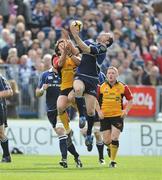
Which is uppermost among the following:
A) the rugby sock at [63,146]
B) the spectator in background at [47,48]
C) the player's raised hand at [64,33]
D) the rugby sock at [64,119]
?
the player's raised hand at [64,33]

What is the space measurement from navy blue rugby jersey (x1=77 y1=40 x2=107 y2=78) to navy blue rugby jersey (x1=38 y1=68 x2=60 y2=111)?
2085 mm

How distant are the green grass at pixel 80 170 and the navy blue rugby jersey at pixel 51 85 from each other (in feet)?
4.69

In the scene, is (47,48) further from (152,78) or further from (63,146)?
(63,146)

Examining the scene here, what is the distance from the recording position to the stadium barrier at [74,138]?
2822 cm

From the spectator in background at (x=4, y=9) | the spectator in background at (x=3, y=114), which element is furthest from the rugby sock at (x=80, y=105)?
the spectator in background at (x=4, y=9)

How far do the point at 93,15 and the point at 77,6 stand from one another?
69cm

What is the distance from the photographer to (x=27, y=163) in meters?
21.5

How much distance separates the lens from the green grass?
17.0 meters

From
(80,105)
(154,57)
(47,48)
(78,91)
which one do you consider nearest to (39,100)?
(47,48)

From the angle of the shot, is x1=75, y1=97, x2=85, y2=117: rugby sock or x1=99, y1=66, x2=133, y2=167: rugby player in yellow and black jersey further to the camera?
x1=99, y1=66, x2=133, y2=167: rugby player in yellow and black jersey

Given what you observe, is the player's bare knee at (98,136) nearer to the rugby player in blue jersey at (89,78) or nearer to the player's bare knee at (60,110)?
the rugby player in blue jersey at (89,78)

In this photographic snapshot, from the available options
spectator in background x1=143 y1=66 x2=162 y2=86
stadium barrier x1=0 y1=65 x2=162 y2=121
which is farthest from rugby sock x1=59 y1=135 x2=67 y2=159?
spectator in background x1=143 y1=66 x2=162 y2=86

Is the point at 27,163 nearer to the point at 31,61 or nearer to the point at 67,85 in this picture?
the point at 67,85

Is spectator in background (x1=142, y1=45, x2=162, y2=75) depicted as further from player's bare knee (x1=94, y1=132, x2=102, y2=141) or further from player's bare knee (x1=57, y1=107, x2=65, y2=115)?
player's bare knee (x1=57, y1=107, x2=65, y2=115)
